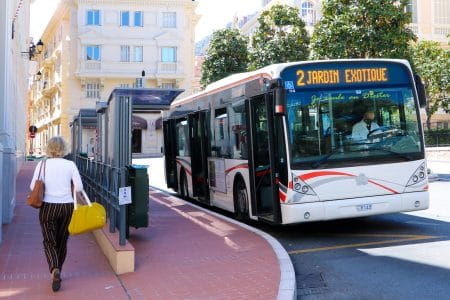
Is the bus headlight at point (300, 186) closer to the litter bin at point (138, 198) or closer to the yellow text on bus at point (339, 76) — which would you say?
the yellow text on bus at point (339, 76)

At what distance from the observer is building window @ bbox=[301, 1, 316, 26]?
162 ft

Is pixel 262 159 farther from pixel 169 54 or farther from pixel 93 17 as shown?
pixel 93 17

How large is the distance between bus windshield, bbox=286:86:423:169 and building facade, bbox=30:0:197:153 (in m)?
48.0

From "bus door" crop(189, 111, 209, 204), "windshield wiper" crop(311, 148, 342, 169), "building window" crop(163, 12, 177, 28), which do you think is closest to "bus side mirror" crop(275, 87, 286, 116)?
"windshield wiper" crop(311, 148, 342, 169)

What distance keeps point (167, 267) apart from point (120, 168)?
1478 millimetres

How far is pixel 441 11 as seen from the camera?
156 ft

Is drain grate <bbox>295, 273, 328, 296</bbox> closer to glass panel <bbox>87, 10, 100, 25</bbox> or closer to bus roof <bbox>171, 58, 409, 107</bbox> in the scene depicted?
bus roof <bbox>171, 58, 409, 107</bbox>

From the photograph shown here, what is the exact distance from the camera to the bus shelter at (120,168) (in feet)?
25.3

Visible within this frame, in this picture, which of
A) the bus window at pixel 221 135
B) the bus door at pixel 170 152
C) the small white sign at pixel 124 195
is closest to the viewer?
the small white sign at pixel 124 195

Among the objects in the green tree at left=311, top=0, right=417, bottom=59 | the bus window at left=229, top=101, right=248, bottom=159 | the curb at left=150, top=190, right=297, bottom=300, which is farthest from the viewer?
the green tree at left=311, top=0, right=417, bottom=59

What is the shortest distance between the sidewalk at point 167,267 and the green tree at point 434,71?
30.4 m

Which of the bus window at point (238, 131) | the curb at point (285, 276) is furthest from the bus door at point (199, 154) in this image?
the curb at point (285, 276)

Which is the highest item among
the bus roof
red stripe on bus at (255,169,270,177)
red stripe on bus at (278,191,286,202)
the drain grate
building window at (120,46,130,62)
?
building window at (120,46,130,62)

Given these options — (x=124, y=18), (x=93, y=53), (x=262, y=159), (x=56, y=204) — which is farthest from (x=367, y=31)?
(x=93, y=53)
